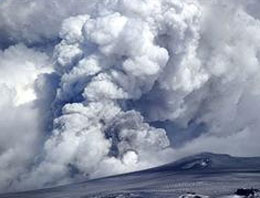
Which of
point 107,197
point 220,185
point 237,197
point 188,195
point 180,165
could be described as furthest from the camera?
point 180,165

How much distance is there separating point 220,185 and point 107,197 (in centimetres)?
2265

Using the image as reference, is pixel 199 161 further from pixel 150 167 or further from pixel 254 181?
pixel 254 181

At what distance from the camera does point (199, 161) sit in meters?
189

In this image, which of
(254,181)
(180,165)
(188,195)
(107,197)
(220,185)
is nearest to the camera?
(188,195)

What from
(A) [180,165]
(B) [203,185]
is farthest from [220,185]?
(A) [180,165]

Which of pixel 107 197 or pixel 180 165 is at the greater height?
pixel 180 165

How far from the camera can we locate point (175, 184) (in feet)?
367

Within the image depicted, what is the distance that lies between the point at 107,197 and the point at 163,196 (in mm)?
11497

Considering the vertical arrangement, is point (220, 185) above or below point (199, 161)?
below

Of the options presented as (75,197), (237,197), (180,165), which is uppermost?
(180,165)

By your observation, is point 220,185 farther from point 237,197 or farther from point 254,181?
point 237,197

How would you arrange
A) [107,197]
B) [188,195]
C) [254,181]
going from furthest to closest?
1. [254,181]
2. [107,197]
3. [188,195]

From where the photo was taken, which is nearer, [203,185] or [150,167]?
[203,185]

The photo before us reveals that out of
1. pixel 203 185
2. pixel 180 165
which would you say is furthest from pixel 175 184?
pixel 180 165
